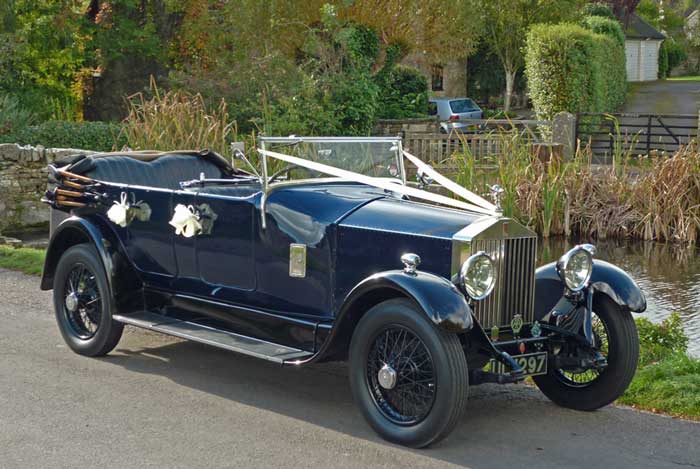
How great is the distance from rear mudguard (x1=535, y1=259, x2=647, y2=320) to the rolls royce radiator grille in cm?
27

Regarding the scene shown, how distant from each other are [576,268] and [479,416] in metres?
1.04

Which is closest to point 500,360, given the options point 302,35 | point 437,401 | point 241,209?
point 437,401

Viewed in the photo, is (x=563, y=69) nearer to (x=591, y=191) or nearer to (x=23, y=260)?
(x=591, y=191)

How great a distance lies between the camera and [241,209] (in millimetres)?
6285

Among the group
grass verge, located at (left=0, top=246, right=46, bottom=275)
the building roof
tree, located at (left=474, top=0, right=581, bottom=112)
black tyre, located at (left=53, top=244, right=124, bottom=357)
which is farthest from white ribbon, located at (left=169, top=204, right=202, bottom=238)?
the building roof

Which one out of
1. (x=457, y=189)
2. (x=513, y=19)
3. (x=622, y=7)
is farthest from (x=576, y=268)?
(x=622, y=7)

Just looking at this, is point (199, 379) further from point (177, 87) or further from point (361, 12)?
point (361, 12)

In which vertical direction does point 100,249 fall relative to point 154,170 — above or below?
below

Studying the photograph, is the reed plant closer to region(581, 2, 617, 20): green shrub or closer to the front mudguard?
the front mudguard

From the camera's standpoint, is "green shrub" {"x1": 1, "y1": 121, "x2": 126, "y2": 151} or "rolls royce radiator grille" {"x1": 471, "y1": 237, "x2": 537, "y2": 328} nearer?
"rolls royce radiator grille" {"x1": 471, "y1": 237, "x2": 537, "y2": 328}

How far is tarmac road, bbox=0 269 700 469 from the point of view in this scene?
4.91 metres

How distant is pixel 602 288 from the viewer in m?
5.77

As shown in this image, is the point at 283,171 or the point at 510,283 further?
the point at 283,171

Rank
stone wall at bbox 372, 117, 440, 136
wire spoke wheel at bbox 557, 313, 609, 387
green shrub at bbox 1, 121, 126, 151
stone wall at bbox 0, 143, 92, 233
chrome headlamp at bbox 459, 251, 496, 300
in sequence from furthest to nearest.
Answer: stone wall at bbox 372, 117, 440, 136, green shrub at bbox 1, 121, 126, 151, stone wall at bbox 0, 143, 92, 233, wire spoke wheel at bbox 557, 313, 609, 387, chrome headlamp at bbox 459, 251, 496, 300
